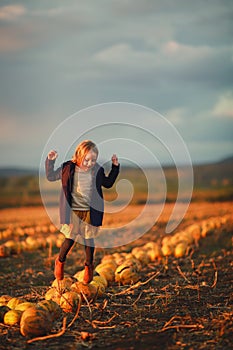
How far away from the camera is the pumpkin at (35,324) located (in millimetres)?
6023

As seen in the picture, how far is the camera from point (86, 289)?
767cm

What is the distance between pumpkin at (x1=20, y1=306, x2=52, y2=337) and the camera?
6023 millimetres

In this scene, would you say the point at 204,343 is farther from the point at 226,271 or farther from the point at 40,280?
the point at 40,280

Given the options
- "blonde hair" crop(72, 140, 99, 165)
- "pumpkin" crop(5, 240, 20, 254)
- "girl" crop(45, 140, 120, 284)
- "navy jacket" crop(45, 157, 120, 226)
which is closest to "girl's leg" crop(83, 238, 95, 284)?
"girl" crop(45, 140, 120, 284)

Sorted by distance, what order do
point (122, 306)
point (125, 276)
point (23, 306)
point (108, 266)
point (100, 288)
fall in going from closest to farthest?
point (23, 306)
point (122, 306)
point (100, 288)
point (125, 276)
point (108, 266)

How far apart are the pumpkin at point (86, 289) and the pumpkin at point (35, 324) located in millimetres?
1450

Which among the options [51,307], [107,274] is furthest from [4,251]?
[51,307]

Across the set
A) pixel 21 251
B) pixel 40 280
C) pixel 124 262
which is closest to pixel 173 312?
pixel 124 262

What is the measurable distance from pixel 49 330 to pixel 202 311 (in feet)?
6.67

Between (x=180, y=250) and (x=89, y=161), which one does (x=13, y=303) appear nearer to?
(x=89, y=161)

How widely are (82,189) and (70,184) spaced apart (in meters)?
0.19

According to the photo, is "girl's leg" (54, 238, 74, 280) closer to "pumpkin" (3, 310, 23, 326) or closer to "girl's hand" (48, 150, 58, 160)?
"girl's hand" (48, 150, 58, 160)

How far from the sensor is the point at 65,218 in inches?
300

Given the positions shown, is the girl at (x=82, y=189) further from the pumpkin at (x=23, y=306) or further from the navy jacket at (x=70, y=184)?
the pumpkin at (x=23, y=306)
